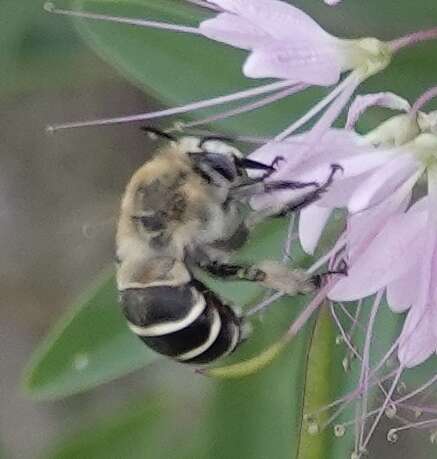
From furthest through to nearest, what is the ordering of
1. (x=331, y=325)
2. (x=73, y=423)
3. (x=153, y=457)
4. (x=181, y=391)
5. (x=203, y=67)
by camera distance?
(x=73, y=423)
(x=181, y=391)
(x=153, y=457)
(x=203, y=67)
(x=331, y=325)

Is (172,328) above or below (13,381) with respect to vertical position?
above

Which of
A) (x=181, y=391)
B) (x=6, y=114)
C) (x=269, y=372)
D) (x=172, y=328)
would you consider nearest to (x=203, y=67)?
(x=269, y=372)

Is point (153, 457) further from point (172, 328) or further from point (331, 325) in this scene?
point (172, 328)

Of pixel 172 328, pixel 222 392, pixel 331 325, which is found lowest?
pixel 222 392

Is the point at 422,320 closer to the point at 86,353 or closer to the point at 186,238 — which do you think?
the point at 186,238

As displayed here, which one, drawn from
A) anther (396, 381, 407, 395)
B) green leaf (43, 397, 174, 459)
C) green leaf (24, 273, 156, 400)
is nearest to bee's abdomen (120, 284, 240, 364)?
anther (396, 381, 407, 395)

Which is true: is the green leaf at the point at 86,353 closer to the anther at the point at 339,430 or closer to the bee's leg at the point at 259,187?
the anther at the point at 339,430

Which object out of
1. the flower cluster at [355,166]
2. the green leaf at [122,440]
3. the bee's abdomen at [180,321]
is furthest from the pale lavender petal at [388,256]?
the green leaf at [122,440]
